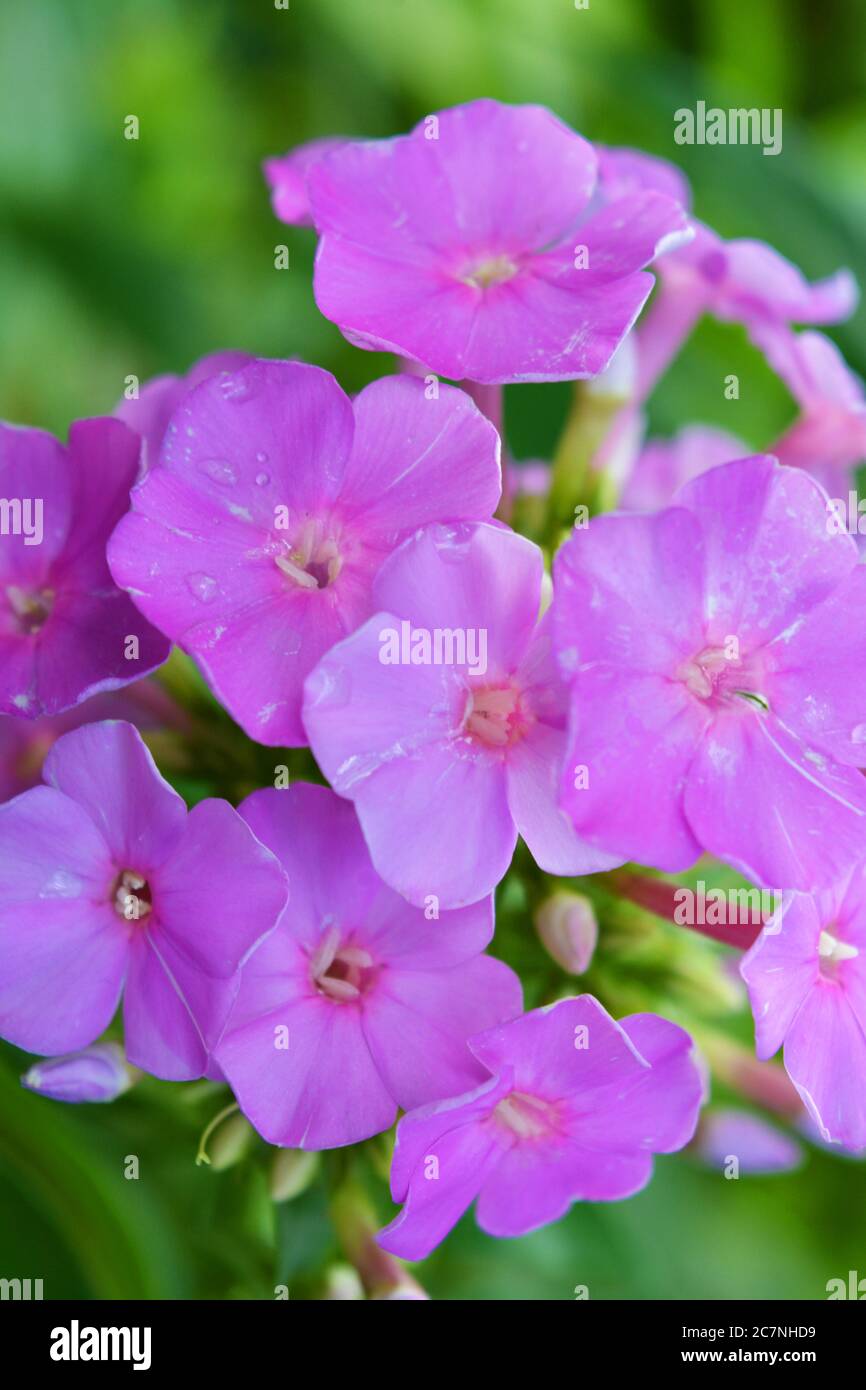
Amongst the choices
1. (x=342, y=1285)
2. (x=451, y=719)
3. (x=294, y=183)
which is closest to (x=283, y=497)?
(x=451, y=719)

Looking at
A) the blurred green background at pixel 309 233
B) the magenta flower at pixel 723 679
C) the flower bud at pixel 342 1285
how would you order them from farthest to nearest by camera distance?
the blurred green background at pixel 309 233, the flower bud at pixel 342 1285, the magenta flower at pixel 723 679

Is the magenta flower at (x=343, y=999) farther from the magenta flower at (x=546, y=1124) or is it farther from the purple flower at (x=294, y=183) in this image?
the purple flower at (x=294, y=183)

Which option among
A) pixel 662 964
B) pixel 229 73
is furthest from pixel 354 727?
pixel 229 73

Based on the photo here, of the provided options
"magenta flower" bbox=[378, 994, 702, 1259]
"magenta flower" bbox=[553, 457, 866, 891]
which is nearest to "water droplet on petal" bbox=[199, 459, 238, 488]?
"magenta flower" bbox=[553, 457, 866, 891]

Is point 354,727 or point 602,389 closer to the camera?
point 354,727

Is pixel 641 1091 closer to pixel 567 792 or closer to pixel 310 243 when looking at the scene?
pixel 567 792

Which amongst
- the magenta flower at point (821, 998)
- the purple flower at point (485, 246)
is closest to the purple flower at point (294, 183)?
the purple flower at point (485, 246)

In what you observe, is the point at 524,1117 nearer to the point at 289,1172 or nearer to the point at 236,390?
the point at 289,1172
